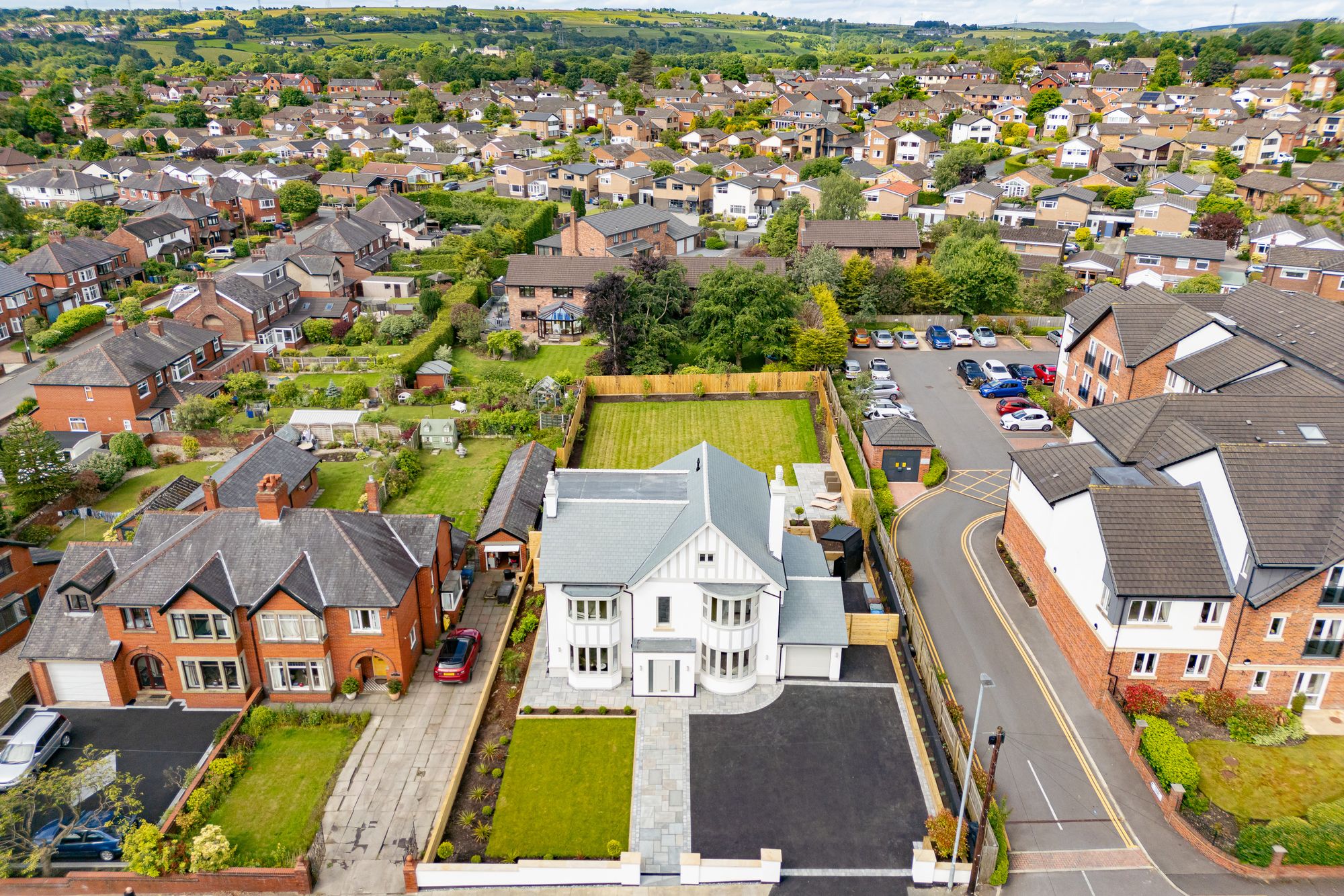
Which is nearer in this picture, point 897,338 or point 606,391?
point 606,391

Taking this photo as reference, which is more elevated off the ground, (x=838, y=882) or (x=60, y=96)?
(x=60, y=96)

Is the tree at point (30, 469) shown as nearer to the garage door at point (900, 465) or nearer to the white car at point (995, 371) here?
the garage door at point (900, 465)

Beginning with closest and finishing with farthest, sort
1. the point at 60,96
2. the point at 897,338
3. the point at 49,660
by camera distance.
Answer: the point at 49,660
the point at 897,338
the point at 60,96

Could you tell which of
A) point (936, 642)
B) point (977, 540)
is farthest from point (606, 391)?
point (936, 642)

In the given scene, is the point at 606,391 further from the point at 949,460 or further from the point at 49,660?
the point at 49,660

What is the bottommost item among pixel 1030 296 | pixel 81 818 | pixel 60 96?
pixel 81 818

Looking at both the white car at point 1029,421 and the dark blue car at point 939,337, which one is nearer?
the white car at point 1029,421

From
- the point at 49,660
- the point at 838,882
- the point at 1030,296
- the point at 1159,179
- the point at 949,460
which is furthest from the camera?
the point at 1159,179

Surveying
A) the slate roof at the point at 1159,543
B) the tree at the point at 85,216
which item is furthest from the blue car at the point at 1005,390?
the tree at the point at 85,216
